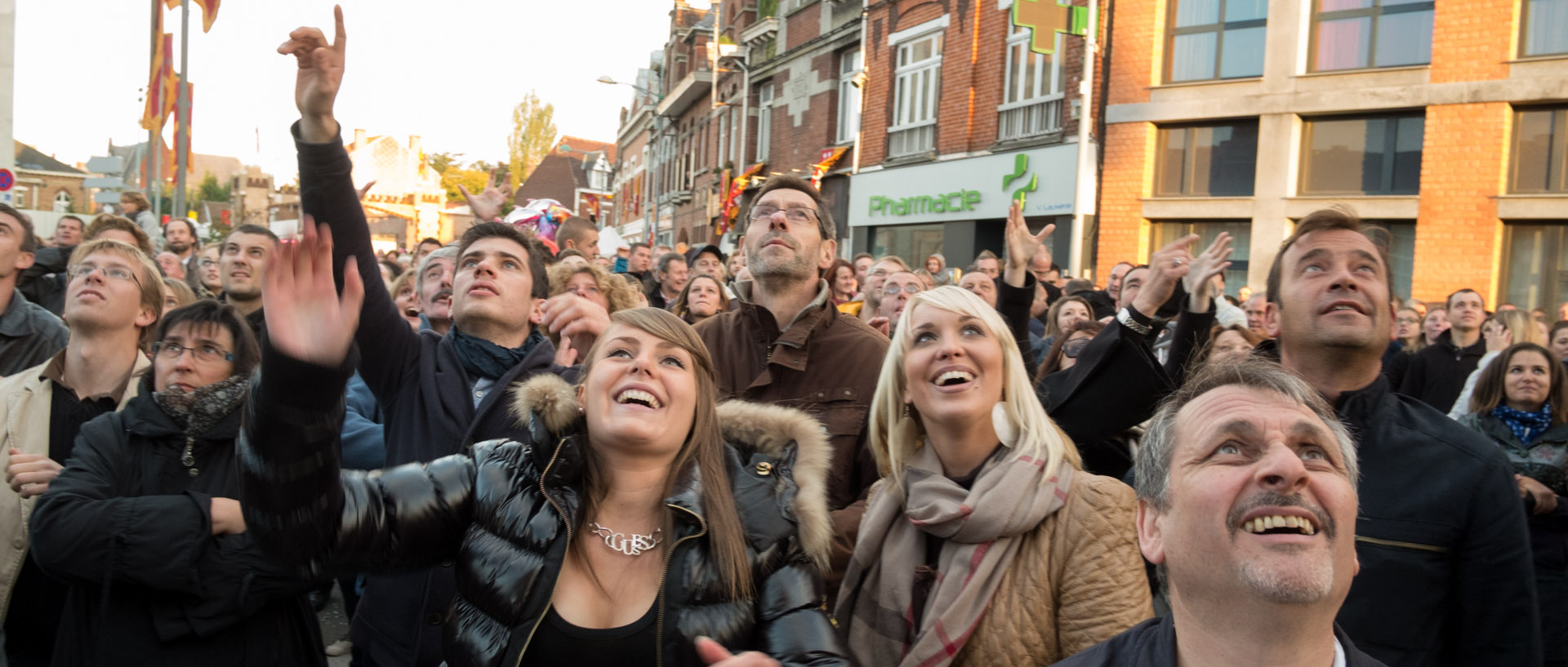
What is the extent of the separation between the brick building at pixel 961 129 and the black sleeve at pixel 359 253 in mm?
13376

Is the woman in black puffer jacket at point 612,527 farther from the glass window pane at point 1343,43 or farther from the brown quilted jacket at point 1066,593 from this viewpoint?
the glass window pane at point 1343,43

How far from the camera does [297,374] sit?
191 cm

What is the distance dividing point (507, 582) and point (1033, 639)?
132 cm

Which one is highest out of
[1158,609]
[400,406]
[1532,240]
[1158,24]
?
[1158,24]

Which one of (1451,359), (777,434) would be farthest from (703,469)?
(1451,359)

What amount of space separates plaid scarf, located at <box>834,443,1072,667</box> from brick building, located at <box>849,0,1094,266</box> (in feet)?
44.2

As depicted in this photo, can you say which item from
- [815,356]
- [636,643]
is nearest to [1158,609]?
[815,356]

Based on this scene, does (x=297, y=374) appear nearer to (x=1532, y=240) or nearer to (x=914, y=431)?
(x=914, y=431)

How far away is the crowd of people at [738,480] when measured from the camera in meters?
2.11

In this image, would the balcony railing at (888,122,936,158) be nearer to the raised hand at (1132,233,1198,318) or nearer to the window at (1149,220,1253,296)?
the window at (1149,220,1253,296)

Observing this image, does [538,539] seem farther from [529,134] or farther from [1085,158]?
[529,134]

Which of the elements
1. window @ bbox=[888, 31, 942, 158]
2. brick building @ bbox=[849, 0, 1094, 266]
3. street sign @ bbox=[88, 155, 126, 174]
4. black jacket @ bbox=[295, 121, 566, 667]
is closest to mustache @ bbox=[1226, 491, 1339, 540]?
black jacket @ bbox=[295, 121, 566, 667]

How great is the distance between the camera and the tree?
64562 mm

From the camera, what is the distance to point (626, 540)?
2.57 metres
